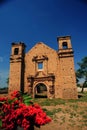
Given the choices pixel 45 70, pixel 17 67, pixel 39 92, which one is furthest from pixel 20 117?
pixel 39 92

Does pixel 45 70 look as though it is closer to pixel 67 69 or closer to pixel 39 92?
pixel 67 69

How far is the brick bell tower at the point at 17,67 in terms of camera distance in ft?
65.7

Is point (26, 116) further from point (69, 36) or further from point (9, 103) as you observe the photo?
point (69, 36)

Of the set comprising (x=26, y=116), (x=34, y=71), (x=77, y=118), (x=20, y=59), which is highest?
(x=20, y=59)

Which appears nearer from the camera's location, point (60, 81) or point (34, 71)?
point (60, 81)

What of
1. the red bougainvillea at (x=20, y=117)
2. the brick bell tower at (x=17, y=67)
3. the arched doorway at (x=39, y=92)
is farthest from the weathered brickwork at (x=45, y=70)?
the red bougainvillea at (x=20, y=117)

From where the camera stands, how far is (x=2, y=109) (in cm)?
401

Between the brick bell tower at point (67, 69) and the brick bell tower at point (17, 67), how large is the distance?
5769mm

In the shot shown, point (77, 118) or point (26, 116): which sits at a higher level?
point (26, 116)

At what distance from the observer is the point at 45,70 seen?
20078mm

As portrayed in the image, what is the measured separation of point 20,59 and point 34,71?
2.78 m

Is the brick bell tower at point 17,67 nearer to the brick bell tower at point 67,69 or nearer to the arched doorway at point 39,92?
the arched doorway at point 39,92

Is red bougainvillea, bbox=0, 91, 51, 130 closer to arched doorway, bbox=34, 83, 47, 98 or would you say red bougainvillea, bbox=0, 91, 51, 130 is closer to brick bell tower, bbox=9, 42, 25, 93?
brick bell tower, bbox=9, 42, 25, 93

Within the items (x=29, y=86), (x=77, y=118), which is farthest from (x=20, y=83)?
(x=77, y=118)
